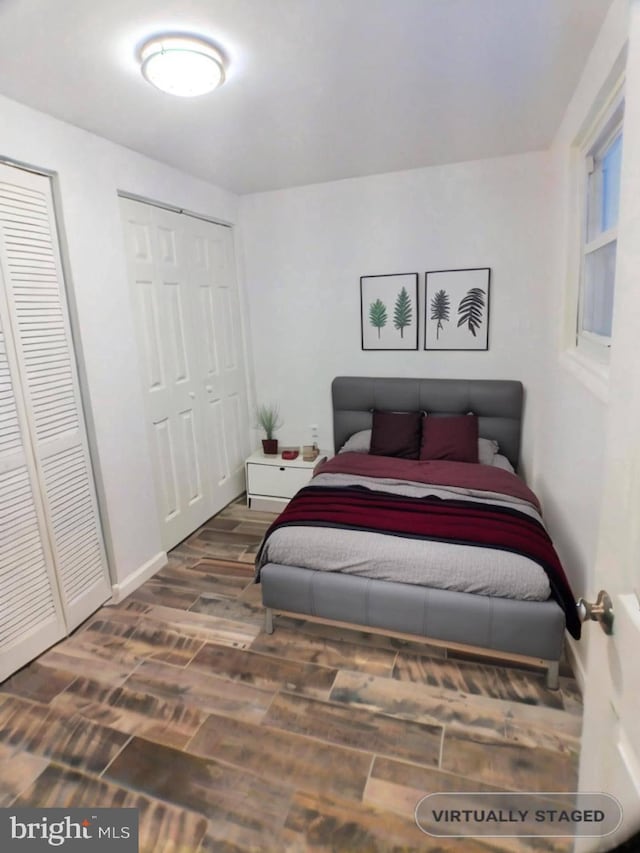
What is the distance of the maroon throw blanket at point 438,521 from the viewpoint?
197 cm

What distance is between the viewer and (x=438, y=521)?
222 centimetres

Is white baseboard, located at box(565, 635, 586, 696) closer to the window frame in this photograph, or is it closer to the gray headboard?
the window frame

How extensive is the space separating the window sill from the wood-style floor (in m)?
1.24

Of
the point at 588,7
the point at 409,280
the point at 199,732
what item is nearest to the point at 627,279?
the point at 588,7

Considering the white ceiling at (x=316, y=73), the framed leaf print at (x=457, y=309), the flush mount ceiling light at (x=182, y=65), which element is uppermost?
the white ceiling at (x=316, y=73)

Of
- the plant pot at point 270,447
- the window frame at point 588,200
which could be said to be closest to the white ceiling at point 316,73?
the window frame at point 588,200

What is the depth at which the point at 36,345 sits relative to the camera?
214 cm

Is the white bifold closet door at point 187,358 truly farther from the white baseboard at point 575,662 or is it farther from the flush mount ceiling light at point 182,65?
the white baseboard at point 575,662

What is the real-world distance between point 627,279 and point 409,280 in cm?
279

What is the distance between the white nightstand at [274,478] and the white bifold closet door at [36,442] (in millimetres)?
1470

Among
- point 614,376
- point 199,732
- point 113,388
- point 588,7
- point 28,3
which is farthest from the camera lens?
point 113,388

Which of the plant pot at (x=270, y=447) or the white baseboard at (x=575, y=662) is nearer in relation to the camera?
the white baseboard at (x=575, y=662)

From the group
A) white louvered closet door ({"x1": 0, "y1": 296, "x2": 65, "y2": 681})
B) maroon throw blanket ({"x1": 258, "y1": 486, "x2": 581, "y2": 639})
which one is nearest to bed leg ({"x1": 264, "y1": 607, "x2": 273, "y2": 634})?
maroon throw blanket ({"x1": 258, "y1": 486, "x2": 581, "y2": 639})

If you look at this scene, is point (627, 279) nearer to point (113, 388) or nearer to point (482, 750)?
point (482, 750)
